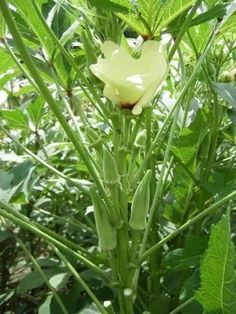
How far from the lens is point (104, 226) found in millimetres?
602

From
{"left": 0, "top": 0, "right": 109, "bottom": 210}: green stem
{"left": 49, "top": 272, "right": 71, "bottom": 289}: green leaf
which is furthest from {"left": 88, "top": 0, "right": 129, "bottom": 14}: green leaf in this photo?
{"left": 49, "top": 272, "right": 71, "bottom": 289}: green leaf

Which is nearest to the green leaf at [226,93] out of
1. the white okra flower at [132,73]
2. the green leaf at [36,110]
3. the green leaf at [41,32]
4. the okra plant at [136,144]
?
the okra plant at [136,144]

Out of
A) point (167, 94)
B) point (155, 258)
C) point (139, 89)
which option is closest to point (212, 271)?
point (139, 89)

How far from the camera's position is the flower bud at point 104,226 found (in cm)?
60

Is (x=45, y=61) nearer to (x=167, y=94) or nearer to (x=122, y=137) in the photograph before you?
(x=122, y=137)

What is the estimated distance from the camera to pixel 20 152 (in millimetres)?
1191

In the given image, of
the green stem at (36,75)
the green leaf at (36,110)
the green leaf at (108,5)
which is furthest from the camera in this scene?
the green leaf at (36,110)

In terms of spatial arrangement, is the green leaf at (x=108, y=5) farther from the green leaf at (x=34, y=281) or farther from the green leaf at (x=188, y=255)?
the green leaf at (x=34, y=281)

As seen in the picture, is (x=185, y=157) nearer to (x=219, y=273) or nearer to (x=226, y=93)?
(x=226, y=93)

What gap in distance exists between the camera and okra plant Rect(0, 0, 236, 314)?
1.76ft

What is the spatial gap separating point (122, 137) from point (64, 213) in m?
0.62

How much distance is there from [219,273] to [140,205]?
208 millimetres

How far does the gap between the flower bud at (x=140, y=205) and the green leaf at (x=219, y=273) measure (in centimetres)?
18

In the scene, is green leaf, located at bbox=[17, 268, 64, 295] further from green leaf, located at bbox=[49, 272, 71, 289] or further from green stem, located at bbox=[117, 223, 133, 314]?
green stem, located at bbox=[117, 223, 133, 314]
